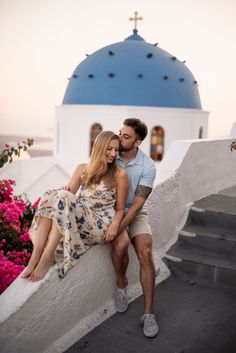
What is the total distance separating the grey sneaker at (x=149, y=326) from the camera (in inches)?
125

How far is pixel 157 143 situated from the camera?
67.4 feet

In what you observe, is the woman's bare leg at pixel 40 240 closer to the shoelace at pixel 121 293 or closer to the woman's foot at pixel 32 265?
the woman's foot at pixel 32 265

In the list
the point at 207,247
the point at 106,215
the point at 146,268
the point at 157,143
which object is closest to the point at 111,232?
the point at 106,215

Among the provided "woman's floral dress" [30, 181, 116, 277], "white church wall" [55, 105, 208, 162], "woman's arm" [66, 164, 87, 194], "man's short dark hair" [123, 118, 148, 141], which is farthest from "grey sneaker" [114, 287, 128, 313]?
"white church wall" [55, 105, 208, 162]

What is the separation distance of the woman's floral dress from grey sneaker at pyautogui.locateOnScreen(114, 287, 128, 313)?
0.54 metres

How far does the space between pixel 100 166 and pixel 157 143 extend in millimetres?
17535

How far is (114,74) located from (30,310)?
17.2 meters

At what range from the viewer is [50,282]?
299 cm

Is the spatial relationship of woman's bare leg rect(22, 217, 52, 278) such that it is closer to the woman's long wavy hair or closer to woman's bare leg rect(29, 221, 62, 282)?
woman's bare leg rect(29, 221, 62, 282)

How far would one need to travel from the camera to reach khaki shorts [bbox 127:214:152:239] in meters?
3.41

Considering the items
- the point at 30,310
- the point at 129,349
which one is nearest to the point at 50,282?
the point at 30,310

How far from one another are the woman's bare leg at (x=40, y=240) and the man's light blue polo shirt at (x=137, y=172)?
27.3 inches

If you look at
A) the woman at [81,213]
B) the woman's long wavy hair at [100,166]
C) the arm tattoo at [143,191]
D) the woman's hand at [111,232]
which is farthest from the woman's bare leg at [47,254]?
the arm tattoo at [143,191]

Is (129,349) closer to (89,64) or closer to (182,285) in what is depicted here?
(182,285)
